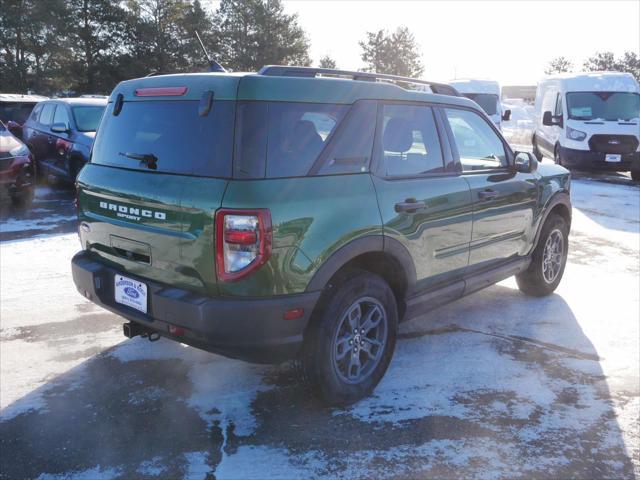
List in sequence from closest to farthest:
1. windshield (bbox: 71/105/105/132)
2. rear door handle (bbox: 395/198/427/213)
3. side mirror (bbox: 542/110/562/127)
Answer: rear door handle (bbox: 395/198/427/213) < windshield (bbox: 71/105/105/132) < side mirror (bbox: 542/110/562/127)

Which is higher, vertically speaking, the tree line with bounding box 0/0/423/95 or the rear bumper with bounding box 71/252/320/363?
the tree line with bounding box 0/0/423/95

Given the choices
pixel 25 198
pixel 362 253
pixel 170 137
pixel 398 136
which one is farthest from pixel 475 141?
pixel 25 198

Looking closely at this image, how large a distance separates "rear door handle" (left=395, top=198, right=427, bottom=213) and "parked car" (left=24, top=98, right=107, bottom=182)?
7113 mm

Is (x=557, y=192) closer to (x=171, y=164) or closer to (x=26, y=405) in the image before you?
(x=171, y=164)

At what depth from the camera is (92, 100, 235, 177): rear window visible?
2.74 meters

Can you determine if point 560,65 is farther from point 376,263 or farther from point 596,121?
point 376,263

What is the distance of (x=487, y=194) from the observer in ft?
13.3

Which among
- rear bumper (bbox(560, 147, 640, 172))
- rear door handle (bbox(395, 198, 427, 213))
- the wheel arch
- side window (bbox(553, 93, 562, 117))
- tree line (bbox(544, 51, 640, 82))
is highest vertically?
tree line (bbox(544, 51, 640, 82))

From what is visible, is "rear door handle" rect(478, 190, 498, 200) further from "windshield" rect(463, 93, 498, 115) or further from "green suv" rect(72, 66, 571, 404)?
"windshield" rect(463, 93, 498, 115)

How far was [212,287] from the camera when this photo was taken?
2707 mm

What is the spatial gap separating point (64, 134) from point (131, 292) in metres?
7.65

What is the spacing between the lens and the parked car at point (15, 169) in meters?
8.10

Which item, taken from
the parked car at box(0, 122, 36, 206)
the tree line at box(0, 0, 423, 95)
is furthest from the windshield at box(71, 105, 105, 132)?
the tree line at box(0, 0, 423, 95)

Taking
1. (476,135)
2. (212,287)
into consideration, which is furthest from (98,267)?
(476,135)
